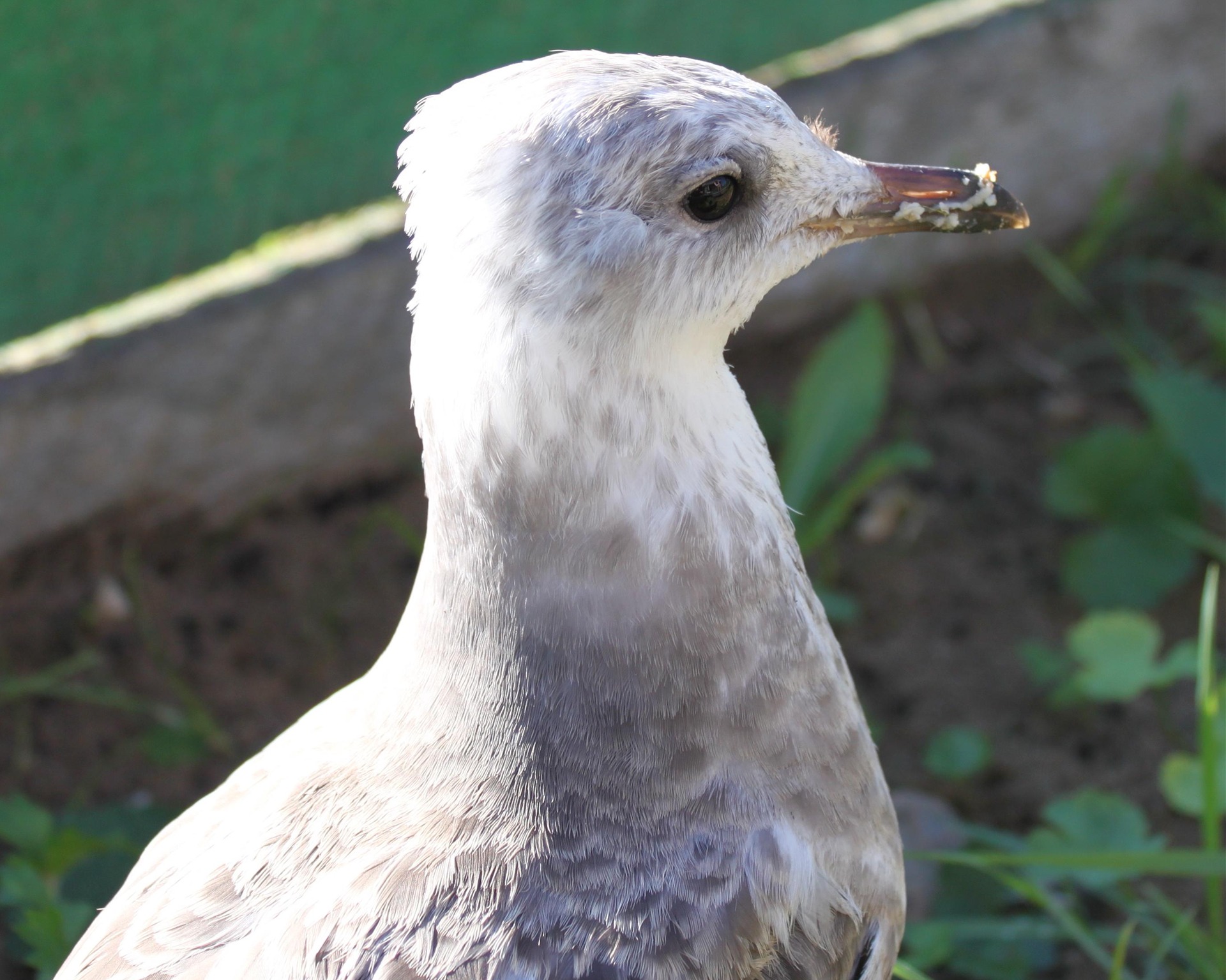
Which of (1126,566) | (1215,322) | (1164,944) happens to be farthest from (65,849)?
(1215,322)

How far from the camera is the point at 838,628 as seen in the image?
270cm

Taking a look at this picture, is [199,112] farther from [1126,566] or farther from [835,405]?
[1126,566]

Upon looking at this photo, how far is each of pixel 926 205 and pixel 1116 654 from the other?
95 centimetres

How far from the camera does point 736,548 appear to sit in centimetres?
151

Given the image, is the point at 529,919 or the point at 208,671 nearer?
the point at 529,919

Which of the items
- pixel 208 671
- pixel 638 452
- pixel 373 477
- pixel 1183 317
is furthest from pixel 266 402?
pixel 1183 317

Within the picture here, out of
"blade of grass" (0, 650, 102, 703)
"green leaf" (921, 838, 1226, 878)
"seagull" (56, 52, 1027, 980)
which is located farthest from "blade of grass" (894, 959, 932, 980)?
"blade of grass" (0, 650, 102, 703)

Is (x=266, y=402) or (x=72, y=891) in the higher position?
(x=266, y=402)

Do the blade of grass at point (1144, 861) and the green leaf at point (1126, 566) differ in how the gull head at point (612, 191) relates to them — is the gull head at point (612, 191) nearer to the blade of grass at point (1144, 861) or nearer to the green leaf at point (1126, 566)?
the blade of grass at point (1144, 861)

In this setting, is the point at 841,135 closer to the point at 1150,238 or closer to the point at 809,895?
the point at 1150,238

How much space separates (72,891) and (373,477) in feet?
3.41

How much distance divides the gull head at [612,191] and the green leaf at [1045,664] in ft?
4.06

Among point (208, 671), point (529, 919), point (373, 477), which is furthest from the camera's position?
point (373, 477)

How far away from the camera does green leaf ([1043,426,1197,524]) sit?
8.75 ft
